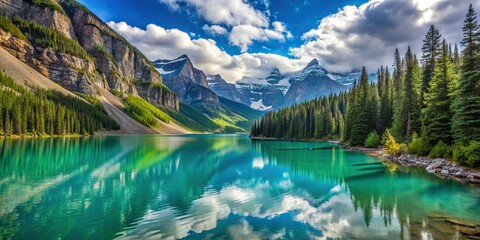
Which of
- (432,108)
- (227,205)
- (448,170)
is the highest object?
(432,108)

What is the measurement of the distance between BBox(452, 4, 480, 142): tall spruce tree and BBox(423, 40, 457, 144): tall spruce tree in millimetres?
3297

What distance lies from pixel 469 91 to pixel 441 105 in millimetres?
6836

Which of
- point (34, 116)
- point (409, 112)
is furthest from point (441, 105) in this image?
point (34, 116)

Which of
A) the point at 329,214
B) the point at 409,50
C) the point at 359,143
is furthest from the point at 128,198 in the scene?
the point at 409,50

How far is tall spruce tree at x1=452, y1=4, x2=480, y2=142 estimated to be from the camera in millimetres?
33553

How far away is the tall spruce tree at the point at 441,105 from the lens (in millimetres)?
40281

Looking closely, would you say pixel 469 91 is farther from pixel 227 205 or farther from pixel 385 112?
pixel 385 112

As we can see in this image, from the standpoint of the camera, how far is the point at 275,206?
68.5 ft

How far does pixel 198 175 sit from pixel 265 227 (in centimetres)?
1936

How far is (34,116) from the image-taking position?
107875 millimetres

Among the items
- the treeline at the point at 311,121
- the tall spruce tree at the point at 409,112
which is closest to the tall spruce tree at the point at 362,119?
the tall spruce tree at the point at 409,112

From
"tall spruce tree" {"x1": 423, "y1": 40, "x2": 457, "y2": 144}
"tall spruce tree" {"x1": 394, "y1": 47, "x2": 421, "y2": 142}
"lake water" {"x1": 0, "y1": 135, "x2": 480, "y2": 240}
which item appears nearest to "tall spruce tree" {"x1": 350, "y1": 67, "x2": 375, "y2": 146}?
"tall spruce tree" {"x1": 394, "y1": 47, "x2": 421, "y2": 142}

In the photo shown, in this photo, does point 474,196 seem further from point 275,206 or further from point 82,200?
point 82,200

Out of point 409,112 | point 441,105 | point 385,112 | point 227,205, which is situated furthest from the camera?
point 385,112
